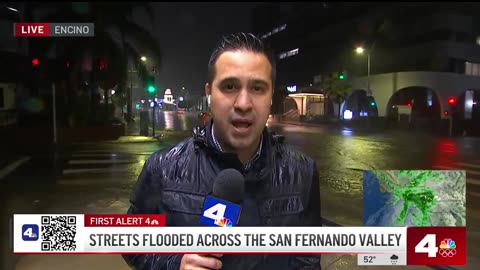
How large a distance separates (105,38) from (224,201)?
1443 mm

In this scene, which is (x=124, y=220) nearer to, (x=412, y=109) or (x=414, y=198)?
(x=414, y=198)

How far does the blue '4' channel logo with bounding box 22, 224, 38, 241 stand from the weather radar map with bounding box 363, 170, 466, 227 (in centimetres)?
173

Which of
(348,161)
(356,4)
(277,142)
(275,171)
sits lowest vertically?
(348,161)

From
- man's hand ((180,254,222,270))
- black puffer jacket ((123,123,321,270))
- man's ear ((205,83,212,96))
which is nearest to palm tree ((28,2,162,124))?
man's ear ((205,83,212,96))

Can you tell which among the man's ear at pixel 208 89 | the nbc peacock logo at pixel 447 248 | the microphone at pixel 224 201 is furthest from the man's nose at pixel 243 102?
the nbc peacock logo at pixel 447 248

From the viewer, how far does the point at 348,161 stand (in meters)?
10.7

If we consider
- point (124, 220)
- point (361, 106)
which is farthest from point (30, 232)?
point (361, 106)

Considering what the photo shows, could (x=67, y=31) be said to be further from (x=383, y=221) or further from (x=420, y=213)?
(x=420, y=213)

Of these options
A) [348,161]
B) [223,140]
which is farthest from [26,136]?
[348,161]

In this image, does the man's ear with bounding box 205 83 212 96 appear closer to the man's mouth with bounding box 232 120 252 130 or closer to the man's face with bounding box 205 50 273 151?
the man's face with bounding box 205 50 273 151

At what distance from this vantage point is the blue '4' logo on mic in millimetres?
1353

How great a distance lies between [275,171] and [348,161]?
9476 mm

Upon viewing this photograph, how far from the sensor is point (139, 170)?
8297 mm

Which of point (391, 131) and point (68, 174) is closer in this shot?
point (68, 174)
